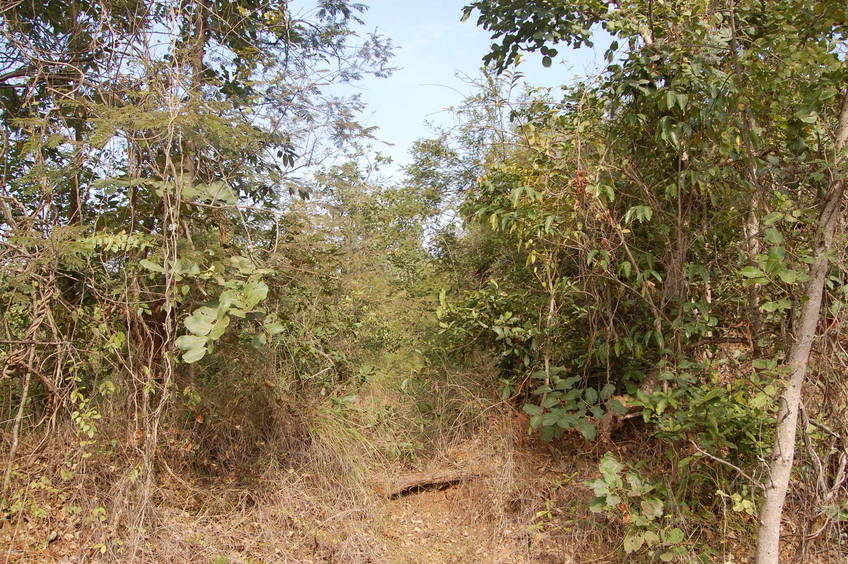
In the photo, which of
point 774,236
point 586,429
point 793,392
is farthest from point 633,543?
point 774,236

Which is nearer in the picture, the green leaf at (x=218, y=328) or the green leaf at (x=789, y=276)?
the green leaf at (x=789, y=276)

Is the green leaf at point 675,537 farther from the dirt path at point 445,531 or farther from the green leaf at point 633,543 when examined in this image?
the dirt path at point 445,531

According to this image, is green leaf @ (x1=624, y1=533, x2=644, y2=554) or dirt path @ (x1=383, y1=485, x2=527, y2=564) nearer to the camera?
green leaf @ (x1=624, y1=533, x2=644, y2=554)

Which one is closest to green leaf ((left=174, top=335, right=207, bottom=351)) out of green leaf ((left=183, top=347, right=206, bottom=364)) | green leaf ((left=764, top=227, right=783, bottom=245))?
green leaf ((left=183, top=347, right=206, bottom=364))

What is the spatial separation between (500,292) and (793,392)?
7.36 ft

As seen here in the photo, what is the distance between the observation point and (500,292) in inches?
175

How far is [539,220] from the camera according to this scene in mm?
3453

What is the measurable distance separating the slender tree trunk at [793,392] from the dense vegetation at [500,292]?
0.01 m

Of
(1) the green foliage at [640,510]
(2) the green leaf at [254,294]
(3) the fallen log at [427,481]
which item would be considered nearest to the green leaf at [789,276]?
(1) the green foliage at [640,510]

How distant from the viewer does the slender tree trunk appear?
2.45 meters

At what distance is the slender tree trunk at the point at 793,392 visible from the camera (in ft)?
8.03

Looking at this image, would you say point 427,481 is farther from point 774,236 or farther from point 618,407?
point 774,236

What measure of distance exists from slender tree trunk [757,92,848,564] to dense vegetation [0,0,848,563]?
0.01m

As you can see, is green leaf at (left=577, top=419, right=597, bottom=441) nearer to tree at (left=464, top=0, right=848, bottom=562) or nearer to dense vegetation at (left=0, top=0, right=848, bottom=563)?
dense vegetation at (left=0, top=0, right=848, bottom=563)
